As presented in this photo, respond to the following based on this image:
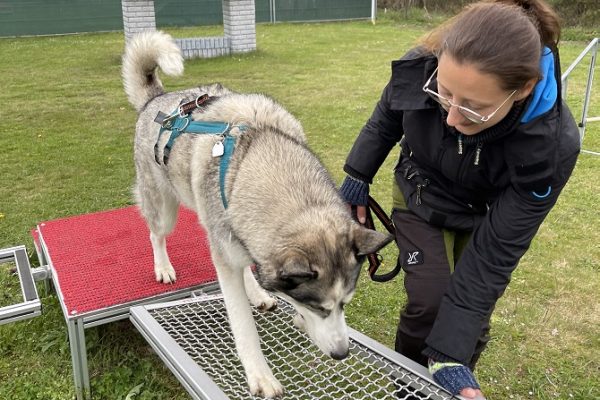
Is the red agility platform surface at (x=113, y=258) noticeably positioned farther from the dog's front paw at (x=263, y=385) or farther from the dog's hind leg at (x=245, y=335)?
the dog's front paw at (x=263, y=385)

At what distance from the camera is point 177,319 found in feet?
12.3

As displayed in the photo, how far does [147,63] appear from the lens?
4.32 metres

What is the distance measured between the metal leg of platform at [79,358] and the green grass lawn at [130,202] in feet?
0.30

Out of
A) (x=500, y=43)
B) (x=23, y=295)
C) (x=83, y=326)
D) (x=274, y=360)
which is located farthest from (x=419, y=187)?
(x=23, y=295)

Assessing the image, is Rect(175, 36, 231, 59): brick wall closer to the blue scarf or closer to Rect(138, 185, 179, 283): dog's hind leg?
Rect(138, 185, 179, 283): dog's hind leg

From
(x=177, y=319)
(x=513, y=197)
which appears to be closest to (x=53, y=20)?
(x=177, y=319)

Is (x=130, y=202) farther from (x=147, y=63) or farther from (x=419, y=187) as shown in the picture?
(x=419, y=187)

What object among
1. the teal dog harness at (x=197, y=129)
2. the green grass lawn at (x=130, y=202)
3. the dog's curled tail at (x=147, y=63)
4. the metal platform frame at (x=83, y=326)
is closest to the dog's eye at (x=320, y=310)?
the teal dog harness at (x=197, y=129)

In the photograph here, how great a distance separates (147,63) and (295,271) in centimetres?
272

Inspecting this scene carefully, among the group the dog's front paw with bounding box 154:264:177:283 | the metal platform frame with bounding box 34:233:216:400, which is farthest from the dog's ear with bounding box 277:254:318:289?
the dog's front paw with bounding box 154:264:177:283

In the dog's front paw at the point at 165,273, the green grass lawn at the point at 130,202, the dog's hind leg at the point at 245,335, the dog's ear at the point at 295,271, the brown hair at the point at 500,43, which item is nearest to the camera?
the brown hair at the point at 500,43

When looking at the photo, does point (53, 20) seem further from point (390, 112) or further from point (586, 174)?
point (390, 112)

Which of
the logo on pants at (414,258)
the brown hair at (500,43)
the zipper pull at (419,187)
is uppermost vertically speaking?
the brown hair at (500,43)

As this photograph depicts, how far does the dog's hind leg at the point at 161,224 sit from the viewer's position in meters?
4.04
